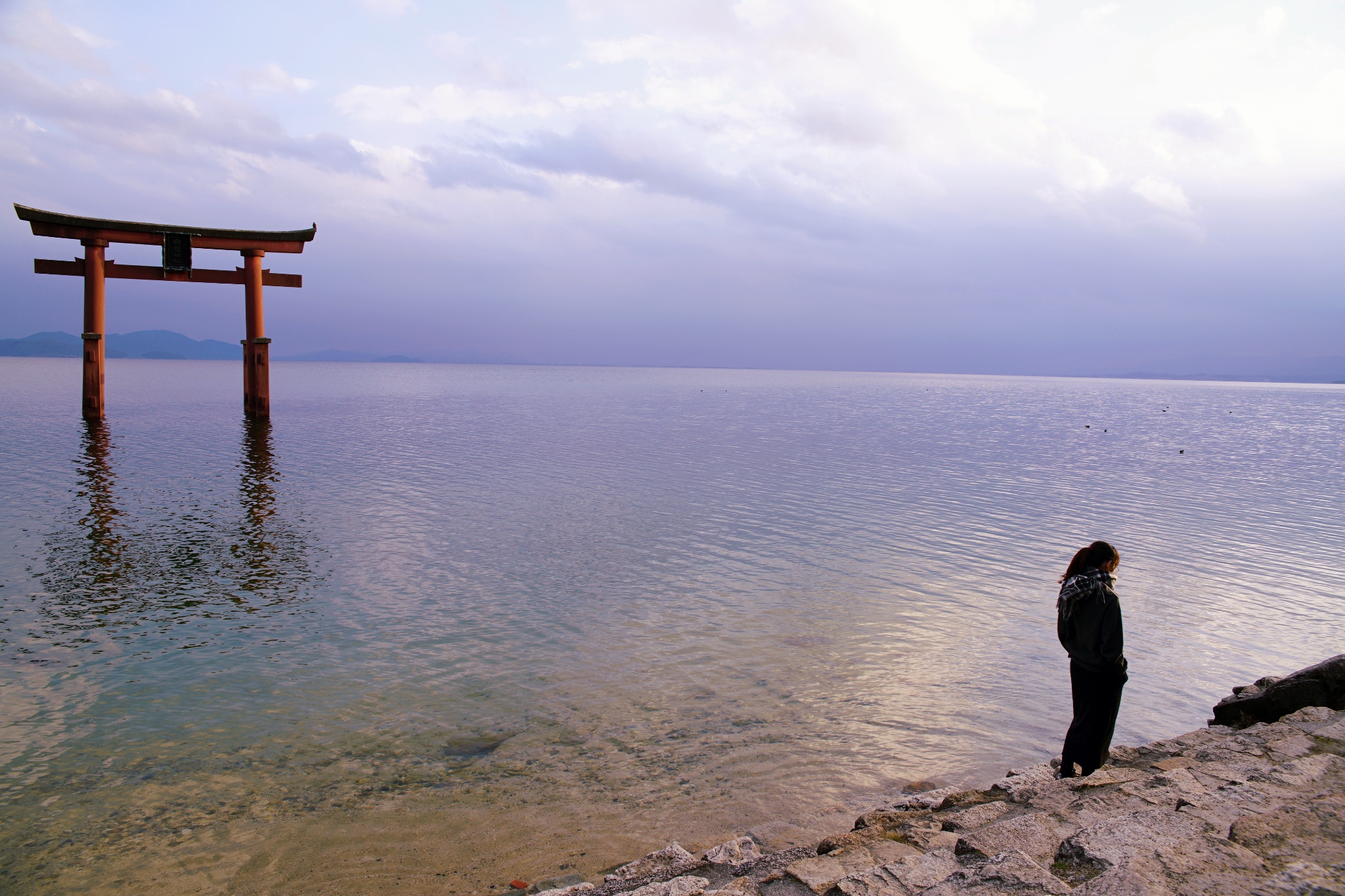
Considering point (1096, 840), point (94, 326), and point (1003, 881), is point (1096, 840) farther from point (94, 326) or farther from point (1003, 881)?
point (94, 326)

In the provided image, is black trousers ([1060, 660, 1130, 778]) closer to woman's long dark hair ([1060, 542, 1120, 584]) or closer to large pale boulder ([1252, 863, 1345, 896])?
woman's long dark hair ([1060, 542, 1120, 584])

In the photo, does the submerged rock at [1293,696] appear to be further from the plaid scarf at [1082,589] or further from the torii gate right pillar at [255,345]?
the torii gate right pillar at [255,345]

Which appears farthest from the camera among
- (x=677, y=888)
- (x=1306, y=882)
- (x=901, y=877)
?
(x=677, y=888)

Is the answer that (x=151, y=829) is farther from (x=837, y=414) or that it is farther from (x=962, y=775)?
(x=837, y=414)

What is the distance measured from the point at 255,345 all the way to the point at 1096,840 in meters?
35.5

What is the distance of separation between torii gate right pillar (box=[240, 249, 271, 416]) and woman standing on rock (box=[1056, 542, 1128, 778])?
107ft

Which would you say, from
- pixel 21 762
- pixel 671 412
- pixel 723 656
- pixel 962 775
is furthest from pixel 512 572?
pixel 671 412

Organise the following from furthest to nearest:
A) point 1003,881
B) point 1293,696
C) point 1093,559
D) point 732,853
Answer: point 1293,696
point 1093,559
point 732,853
point 1003,881

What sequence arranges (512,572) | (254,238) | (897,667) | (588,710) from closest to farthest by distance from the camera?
(588,710)
(897,667)
(512,572)
(254,238)

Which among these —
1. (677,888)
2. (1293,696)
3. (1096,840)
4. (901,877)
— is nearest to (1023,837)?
(1096,840)

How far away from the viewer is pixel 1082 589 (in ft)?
18.5

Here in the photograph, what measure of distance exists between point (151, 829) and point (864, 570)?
10690 millimetres

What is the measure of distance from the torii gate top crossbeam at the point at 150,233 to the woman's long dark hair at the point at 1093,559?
31447 millimetres

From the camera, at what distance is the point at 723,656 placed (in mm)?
9062
